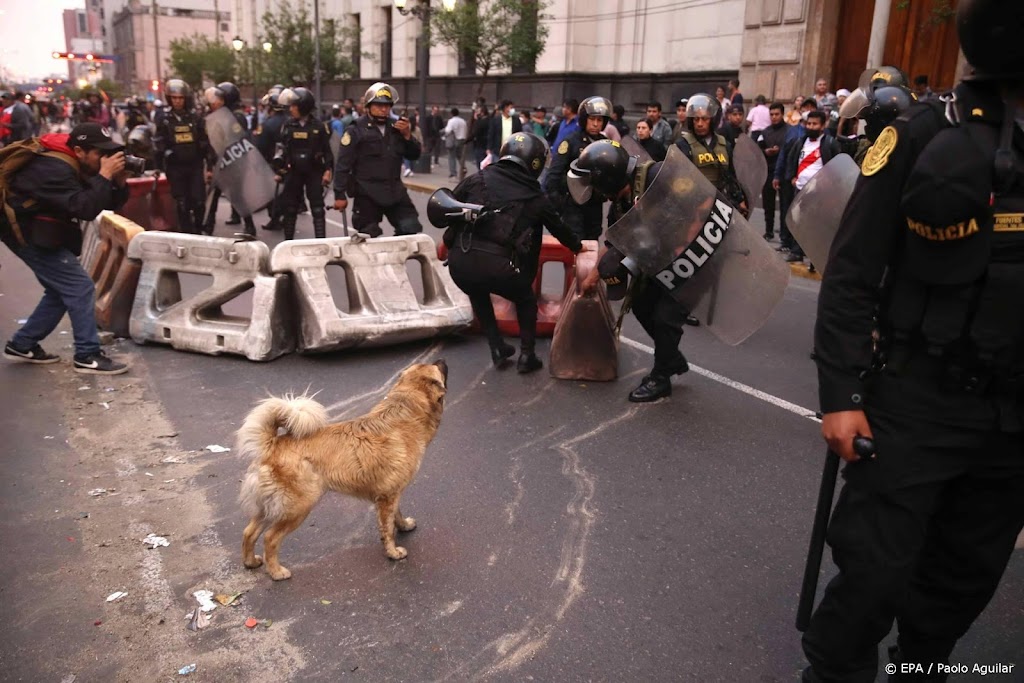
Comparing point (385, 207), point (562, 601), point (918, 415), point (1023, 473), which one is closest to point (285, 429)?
point (562, 601)

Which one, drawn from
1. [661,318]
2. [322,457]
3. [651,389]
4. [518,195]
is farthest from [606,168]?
[322,457]

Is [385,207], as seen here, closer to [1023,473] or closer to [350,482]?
[350,482]

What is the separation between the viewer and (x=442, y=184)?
19875 mm

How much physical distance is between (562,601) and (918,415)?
5.38 ft

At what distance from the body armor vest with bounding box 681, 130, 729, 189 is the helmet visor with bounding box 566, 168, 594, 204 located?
5.38ft

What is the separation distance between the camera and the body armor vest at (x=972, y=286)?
6.44 ft

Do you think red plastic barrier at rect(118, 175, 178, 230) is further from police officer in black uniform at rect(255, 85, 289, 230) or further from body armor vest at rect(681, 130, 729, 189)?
body armor vest at rect(681, 130, 729, 189)

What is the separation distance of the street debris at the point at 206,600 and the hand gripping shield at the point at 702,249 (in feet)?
9.29

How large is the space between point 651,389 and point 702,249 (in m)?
1.17

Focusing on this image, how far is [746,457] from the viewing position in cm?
465

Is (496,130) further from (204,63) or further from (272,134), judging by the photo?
(204,63)

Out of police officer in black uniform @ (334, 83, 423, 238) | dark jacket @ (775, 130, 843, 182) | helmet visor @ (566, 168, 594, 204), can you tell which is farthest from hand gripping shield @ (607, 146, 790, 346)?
dark jacket @ (775, 130, 843, 182)

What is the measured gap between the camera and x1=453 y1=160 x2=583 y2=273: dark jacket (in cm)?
572

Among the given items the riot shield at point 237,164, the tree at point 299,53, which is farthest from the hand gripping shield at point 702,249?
the tree at point 299,53
